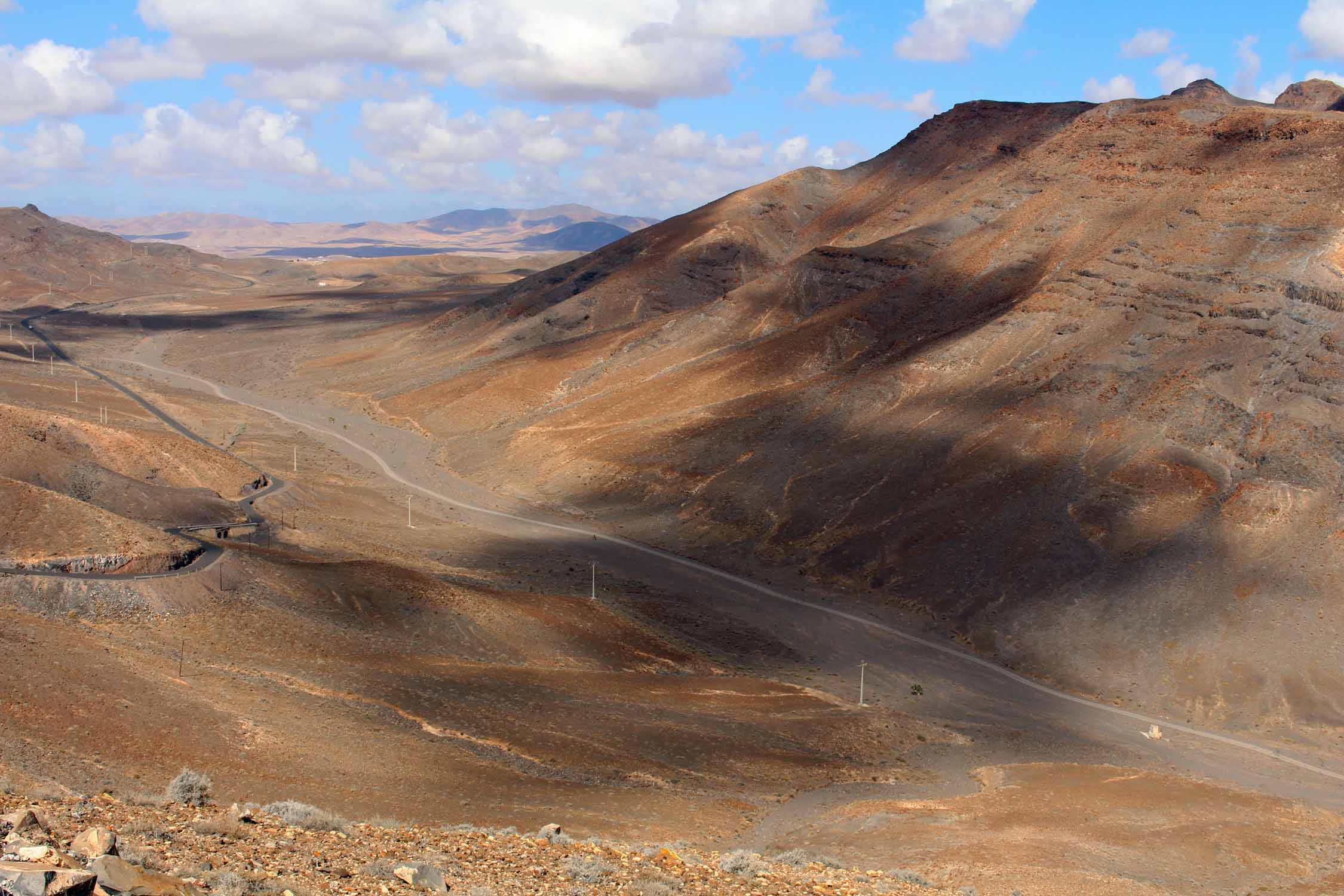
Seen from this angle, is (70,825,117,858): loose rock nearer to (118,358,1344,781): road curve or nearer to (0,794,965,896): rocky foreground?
(0,794,965,896): rocky foreground

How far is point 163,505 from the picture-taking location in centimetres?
4919

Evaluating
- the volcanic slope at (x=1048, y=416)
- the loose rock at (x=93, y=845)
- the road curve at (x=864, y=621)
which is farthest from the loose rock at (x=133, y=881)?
the volcanic slope at (x=1048, y=416)

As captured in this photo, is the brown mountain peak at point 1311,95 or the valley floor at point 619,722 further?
the brown mountain peak at point 1311,95


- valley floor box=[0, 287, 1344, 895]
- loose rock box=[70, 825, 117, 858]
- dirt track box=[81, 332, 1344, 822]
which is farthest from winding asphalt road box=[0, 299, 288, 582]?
loose rock box=[70, 825, 117, 858]

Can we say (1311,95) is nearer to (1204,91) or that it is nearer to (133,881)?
(1204,91)

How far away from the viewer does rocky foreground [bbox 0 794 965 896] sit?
12.6m

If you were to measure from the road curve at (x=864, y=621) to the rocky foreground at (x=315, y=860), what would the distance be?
81.9 feet

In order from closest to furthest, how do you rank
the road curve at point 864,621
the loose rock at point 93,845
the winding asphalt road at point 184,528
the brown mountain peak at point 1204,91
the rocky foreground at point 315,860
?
the rocky foreground at point 315,860 → the loose rock at point 93,845 → the winding asphalt road at point 184,528 → the road curve at point 864,621 → the brown mountain peak at point 1204,91

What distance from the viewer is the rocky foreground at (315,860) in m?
12.6

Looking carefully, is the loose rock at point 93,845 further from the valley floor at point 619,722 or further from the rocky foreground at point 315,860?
the valley floor at point 619,722

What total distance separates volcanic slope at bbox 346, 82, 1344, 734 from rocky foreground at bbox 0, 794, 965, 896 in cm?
3108

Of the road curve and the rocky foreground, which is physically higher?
the rocky foreground

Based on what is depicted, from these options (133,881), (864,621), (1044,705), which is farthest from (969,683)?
(133,881)

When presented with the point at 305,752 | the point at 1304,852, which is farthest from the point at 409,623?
the point at 1304,852
